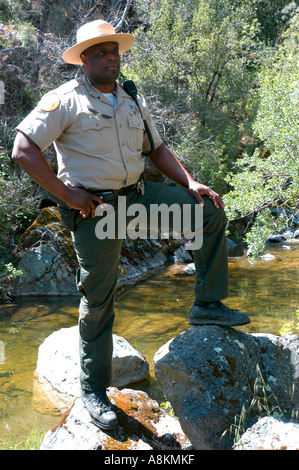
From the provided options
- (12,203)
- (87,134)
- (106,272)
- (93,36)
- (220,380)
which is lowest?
(220,380)

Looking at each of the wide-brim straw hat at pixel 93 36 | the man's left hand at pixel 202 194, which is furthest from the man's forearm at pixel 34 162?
the man's left hand at pixel 202 194

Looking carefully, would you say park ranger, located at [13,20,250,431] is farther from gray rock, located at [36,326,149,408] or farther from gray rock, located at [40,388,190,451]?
gray rock, located at [36,326,149,408]

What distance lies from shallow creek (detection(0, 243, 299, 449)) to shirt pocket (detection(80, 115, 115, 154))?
2894 millimetres

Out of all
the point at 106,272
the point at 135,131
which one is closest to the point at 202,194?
the point at 135,131

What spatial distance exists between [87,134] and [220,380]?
191cm

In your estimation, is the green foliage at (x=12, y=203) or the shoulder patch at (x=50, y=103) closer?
the shoulder patch at (x=50, y=103)

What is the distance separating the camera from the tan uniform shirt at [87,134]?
302 cm

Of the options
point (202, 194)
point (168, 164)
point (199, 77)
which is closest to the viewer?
point (202, 194)

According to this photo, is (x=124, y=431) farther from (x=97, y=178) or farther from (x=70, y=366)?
(x=70, y=366)

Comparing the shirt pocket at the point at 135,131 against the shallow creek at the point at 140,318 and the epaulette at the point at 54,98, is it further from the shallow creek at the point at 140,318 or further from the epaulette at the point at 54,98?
the shallow creek at the point at 140,318

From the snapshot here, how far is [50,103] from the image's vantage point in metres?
3.04

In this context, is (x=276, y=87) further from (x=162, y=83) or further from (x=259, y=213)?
(x=162, y=83)

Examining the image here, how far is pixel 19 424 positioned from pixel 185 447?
2074mm

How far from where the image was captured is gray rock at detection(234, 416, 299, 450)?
112 inches
